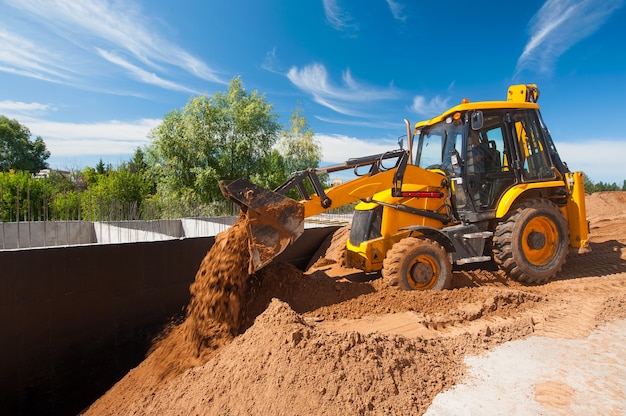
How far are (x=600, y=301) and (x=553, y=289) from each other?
2.56 feet

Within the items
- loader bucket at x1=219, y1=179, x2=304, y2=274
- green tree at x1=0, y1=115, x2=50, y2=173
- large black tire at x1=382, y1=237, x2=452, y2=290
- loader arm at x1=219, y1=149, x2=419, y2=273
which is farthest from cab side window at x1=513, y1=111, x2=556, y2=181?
green tree at x1=0, y1=115, x2=50, y2=173

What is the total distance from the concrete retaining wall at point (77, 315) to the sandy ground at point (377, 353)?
0.35 meters

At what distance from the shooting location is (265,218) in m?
4.14

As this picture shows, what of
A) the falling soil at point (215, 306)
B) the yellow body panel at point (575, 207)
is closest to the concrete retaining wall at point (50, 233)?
the falling soil at point (215, 306)

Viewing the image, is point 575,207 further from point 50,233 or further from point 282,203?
point 50,233

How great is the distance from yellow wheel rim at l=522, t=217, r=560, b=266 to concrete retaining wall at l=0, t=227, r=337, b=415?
4970mm

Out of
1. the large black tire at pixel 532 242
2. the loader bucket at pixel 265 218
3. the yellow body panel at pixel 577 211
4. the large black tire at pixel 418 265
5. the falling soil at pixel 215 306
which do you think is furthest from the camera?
the yellow body panel at pixel 577 211

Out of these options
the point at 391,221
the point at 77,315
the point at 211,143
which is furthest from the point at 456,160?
the point at 211,143

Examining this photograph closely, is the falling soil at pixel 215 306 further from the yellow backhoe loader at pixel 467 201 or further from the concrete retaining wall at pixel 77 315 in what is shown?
the yellow backhoe loader at pixel 467 201

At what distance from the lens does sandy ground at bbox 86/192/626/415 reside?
2.67 meters

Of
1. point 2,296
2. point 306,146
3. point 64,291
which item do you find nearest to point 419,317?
point 64,291

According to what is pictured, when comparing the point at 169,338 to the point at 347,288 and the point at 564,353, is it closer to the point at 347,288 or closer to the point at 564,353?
the point at 347,288

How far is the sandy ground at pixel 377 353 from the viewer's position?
2.67m

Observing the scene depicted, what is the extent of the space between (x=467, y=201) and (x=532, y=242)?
3.84ft
